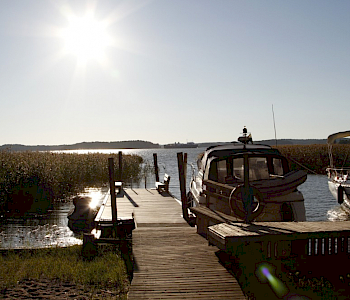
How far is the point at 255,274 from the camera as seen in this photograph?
7.62 metres

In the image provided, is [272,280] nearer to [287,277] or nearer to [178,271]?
[287,277]

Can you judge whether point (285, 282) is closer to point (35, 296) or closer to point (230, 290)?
point (230, 290)

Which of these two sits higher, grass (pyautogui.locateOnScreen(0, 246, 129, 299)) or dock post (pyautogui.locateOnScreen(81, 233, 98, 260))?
dock post (pyautogui.locateOnScreen(81, 233, 98, 260))

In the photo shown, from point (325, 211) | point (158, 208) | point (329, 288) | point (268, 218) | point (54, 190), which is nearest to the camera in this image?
point (329, 288)

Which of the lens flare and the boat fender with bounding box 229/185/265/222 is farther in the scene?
the boat fender with bounding box 229/185/265/222

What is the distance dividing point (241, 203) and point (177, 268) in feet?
5.79

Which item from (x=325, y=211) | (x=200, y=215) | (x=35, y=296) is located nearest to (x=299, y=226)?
(x=200, y=215)

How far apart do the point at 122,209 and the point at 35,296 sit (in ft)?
27.4

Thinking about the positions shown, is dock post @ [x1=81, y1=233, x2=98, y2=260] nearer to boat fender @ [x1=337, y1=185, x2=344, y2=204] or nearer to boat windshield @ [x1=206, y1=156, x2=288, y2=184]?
boat windshield @ [x1=206, y1=156, x2=288, y2=184]

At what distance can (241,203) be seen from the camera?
8172 millimetres

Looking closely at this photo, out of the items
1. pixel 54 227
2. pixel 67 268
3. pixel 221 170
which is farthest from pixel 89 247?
pixel 54 227

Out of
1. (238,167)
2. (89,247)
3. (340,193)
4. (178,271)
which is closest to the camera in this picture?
(178,271)

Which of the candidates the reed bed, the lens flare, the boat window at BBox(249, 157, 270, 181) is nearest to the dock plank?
the lens flare

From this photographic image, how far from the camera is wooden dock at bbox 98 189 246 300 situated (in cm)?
630
